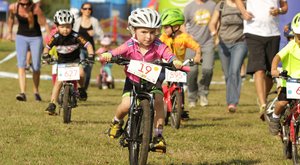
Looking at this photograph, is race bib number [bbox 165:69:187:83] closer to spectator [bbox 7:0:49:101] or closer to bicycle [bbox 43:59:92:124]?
bicycle [bbox 43:59:92:124]

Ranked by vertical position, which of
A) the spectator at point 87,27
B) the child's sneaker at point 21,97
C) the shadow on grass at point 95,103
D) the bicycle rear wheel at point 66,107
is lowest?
the shadow on grass at point 95,103

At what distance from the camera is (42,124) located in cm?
1273

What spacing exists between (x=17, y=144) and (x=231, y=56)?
6556 mm

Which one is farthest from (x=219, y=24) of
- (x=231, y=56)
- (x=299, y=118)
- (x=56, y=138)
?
(x=299, y=118)

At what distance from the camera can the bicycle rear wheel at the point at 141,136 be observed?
323 inches

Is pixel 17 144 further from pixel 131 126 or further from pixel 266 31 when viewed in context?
pixel 266 31

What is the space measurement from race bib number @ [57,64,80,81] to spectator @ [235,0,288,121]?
9.09ft

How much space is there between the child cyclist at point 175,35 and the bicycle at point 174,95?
489 millimetres

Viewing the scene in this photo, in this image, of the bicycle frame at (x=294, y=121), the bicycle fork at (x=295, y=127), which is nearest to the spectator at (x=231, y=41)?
the bicycle frame at (x=294, y=121)

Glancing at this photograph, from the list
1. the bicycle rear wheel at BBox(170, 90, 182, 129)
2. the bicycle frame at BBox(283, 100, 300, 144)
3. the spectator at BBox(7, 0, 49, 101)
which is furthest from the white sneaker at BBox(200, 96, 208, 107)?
the bicycle frame at BBox(283, 100, 300, 144)

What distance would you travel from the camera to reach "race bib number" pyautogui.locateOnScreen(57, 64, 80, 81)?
13867 millimetres

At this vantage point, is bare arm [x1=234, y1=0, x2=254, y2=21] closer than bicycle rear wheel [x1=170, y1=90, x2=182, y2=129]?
No

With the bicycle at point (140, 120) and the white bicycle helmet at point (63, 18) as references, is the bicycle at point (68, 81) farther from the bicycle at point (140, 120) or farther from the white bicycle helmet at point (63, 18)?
the bicycle at point (140, 120)

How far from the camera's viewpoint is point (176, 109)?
12859 mm
